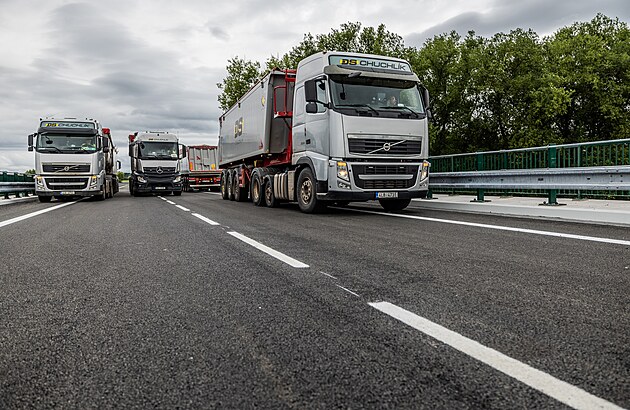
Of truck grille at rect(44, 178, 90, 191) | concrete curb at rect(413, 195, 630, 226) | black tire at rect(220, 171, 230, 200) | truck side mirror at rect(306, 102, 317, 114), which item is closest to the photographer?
Result: concrete curb at rect(413, 195, 630, 226)

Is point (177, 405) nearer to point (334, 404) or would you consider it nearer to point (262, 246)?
point (334, 404)

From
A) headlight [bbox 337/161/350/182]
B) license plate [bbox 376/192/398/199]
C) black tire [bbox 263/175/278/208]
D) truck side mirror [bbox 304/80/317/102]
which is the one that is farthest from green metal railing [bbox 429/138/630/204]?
black tire [bbox 263/175/278/208]

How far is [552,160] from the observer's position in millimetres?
10805

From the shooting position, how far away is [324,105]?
11000mm

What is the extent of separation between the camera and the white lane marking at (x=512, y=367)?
1.95 m

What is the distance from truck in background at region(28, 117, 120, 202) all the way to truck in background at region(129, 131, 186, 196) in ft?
23.6

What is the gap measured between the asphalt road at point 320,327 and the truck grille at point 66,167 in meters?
16.2

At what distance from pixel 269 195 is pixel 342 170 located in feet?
14.6

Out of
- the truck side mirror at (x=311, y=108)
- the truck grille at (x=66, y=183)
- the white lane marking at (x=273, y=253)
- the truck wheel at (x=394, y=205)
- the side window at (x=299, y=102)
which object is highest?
the side window at (x=299, y=102)

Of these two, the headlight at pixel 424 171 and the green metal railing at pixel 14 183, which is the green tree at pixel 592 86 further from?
the green metal railing at pixel 14 183

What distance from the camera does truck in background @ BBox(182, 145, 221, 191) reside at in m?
40.7

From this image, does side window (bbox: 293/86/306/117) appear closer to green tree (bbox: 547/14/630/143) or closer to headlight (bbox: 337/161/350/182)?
headlight (bbox: 337/161/350/182)

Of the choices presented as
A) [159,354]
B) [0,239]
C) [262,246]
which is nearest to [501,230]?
[262,246]

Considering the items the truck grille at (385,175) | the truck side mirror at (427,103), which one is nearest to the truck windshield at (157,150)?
the truck side mirror at (427,103)
